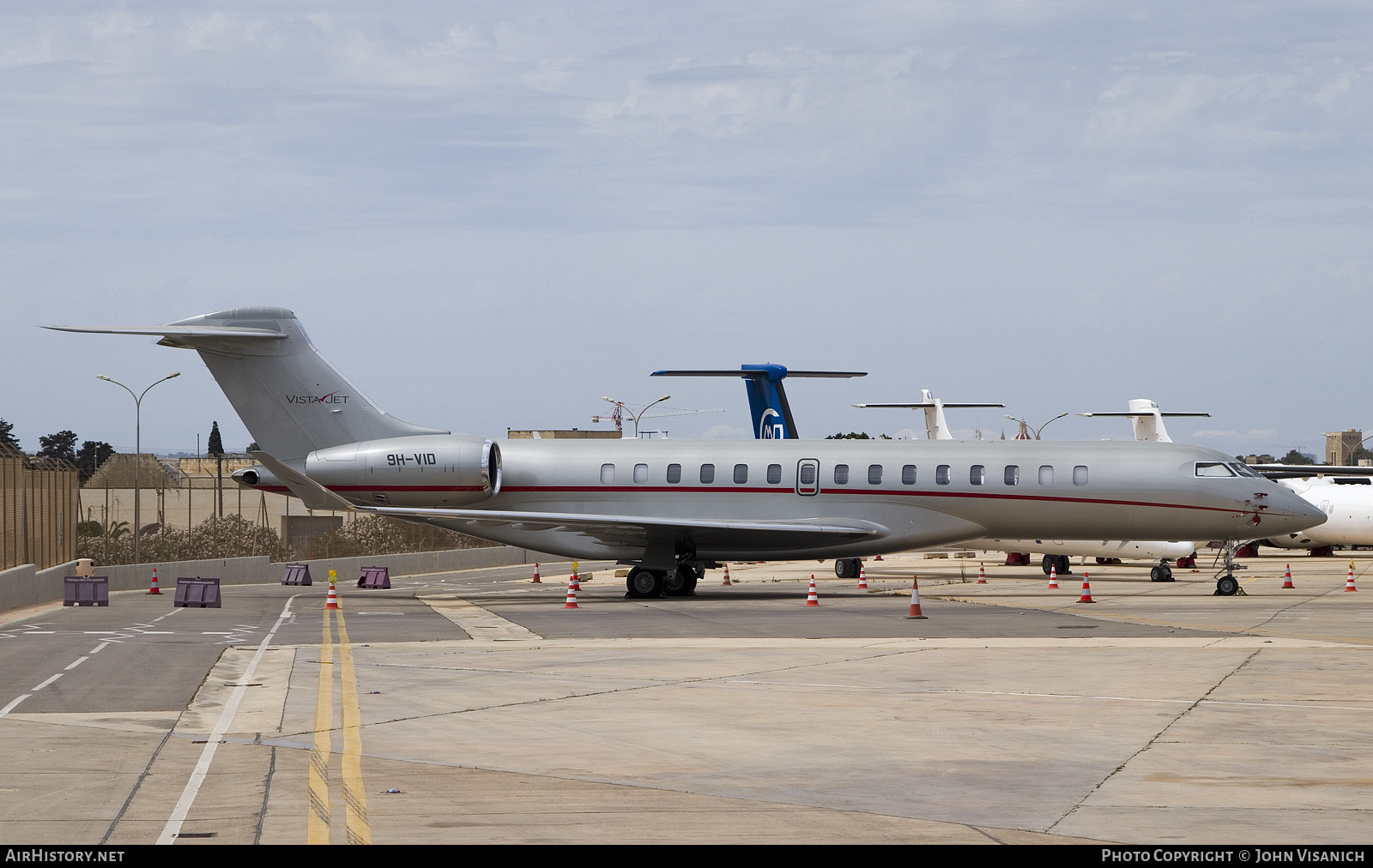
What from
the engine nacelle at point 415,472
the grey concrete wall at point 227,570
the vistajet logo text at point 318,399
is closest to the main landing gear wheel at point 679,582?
the engine nacelle at point 415,472

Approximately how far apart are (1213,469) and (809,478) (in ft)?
28.4

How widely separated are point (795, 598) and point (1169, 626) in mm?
10471

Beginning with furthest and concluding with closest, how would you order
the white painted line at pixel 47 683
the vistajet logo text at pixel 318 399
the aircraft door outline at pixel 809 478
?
1. the vistajet logo text at pixel 318 399
2. the aircraft door outline at pixel 809 478
3. the white painted line at pixel 47 683

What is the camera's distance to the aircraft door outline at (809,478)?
31.6 metres

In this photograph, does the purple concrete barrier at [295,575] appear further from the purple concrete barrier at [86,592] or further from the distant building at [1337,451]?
the distant building at [1337,451]

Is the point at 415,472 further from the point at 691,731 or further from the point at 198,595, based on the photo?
the point at 691,731

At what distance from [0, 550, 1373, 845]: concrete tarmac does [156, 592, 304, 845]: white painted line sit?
0.12 ft

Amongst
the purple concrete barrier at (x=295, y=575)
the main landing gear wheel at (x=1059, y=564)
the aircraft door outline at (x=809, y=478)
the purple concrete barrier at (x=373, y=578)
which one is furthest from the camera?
the main landing gear wheel at (x=1059, y=564)

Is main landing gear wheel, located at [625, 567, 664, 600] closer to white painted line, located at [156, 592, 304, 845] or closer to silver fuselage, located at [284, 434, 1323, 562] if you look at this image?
silver fuselage, located at [284, 434, 1323, 562]

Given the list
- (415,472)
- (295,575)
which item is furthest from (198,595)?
(295,575)

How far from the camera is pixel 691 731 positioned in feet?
39.4

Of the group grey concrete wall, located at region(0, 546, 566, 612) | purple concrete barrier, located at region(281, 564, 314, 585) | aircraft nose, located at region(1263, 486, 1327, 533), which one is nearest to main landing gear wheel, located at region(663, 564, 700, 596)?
aircraft nose, located at region(1263, 486, 1327, 533)

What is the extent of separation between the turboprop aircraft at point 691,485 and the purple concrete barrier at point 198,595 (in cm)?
272
